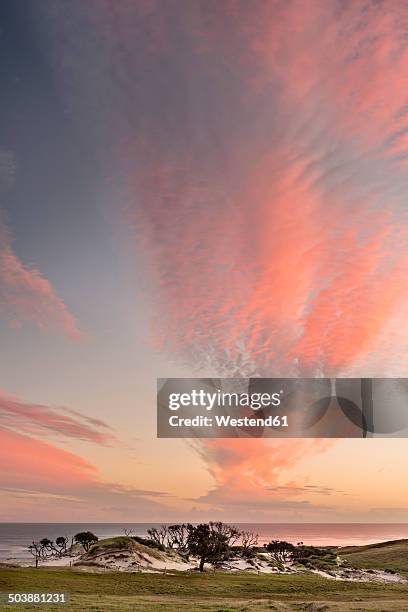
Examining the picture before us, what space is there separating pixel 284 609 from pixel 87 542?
9266cm

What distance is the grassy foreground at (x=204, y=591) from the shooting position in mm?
45938

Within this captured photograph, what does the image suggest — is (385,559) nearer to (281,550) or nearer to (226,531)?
(281,550)

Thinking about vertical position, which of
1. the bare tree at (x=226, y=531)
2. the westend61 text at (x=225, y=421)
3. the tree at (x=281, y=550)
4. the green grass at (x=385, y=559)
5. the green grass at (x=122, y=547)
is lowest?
the green grass at (x=385, y=559)

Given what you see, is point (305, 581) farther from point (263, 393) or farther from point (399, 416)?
point (263, 393)

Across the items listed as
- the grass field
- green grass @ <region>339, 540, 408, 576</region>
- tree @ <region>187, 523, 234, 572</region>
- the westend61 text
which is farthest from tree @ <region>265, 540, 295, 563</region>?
the westend61 text

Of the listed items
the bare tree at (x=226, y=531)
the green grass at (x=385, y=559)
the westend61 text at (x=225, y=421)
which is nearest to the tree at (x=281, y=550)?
the bare tree at (x=226, y=531)

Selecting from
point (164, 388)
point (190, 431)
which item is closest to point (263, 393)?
point (190, 431)

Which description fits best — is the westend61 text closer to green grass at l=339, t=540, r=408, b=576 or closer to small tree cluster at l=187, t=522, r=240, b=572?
small tree cluster at l=187, t=522, r=240, b=572

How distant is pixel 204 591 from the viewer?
211 ft

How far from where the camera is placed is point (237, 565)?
96438 mm

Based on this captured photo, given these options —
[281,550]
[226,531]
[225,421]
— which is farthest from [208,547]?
[225,421]

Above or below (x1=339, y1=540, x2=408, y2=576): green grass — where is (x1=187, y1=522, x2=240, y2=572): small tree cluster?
above

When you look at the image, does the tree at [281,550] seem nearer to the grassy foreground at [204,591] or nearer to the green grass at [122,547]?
the green grass at [122,547]

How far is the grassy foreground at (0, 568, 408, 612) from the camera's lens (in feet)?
151
